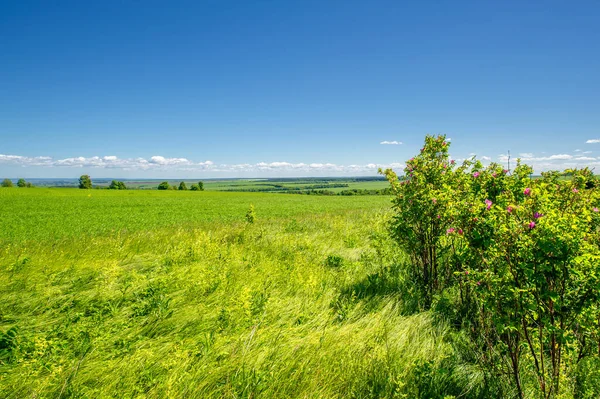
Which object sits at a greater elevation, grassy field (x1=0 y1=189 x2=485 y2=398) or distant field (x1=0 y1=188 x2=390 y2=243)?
grassy field (x1=0 y1=189 x2=485 y2=398)

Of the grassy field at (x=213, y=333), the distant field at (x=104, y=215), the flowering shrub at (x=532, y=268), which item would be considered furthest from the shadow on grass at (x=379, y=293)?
the distant field at (x=104, y=215)

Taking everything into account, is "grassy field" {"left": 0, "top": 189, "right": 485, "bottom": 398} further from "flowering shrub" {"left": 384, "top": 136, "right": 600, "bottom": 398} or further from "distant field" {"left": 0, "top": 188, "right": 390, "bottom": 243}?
"distant field" {"left": 0, "top": 188, "right": 390, "bottom": 243}

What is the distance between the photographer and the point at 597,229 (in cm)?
289

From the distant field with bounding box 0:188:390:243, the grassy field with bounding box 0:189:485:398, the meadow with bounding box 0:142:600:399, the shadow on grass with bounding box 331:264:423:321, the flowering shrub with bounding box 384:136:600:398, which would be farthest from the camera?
the distant field with bounding box 0:188:390:243

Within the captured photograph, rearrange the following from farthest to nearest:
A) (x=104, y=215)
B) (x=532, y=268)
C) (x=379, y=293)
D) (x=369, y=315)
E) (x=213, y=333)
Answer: (x=104, y=215)
(x=379, y=293)
(x=369, y=315)
(x=213, y=333)
(x=532, y=268)

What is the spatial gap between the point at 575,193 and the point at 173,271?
6620 mm

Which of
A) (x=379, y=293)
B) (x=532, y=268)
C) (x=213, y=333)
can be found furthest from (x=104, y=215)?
(x=532, y=268)

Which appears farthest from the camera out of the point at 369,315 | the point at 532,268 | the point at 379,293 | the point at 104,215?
the point at 104,215

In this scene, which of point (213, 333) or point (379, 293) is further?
point (379, 293)

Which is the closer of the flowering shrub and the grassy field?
the flowering shrub

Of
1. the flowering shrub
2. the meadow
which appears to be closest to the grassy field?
the meadow

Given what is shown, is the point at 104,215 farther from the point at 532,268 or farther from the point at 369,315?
the point at 532,268

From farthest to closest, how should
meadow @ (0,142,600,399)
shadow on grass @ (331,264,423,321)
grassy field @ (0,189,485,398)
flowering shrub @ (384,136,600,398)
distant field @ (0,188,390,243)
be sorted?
distant field @ (0,188,390,243)
shadow on grass @ (331,264,423,321)
grassy field @ (0,189,485,398)
meadow @ (0,142,600,399)
flowering shrub @ (384,136,600,398)

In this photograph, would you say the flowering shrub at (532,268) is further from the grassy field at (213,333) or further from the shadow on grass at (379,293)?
the shadow on grass at (379,293)
